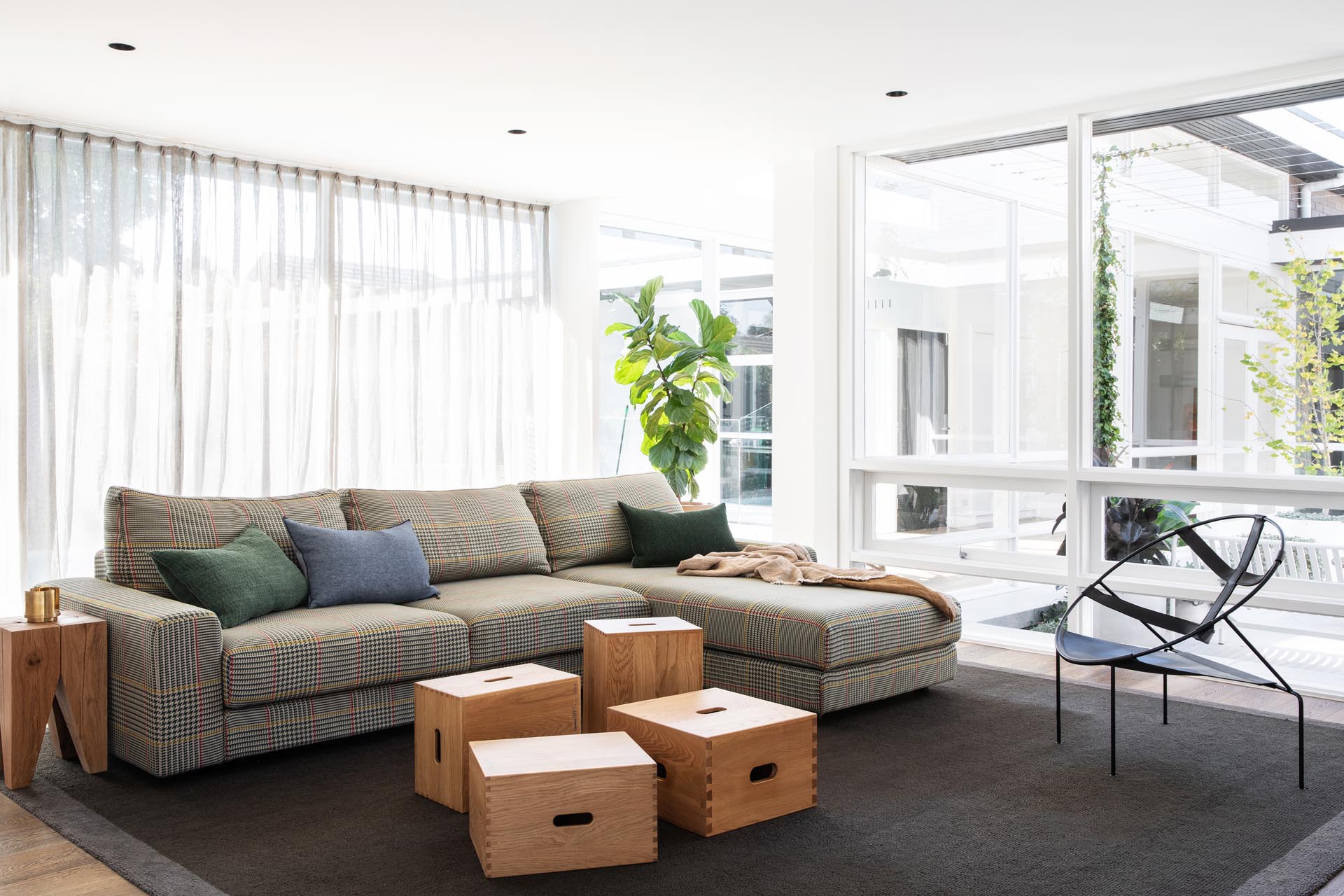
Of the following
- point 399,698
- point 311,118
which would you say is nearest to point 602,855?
point 399,698

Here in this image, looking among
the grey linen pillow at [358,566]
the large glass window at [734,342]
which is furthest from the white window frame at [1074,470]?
the grey linen pillow at [358,566]

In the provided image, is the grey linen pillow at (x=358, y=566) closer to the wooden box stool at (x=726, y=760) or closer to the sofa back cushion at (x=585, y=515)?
the sofa back cushion at (x=585, y=515)

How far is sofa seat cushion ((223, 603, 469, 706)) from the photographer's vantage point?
3402 millimetres

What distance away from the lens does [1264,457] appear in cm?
459

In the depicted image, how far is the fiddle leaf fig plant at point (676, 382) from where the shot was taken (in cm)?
676

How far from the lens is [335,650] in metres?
3.58

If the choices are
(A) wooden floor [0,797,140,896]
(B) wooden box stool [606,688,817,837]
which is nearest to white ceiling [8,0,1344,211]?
(B) wooden box stool [606,688,817,837]

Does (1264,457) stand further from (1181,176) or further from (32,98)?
(32,98)

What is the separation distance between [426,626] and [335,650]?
0.34 m

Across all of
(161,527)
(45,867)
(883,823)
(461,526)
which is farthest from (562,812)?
(461,526)

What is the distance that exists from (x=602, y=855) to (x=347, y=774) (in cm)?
109

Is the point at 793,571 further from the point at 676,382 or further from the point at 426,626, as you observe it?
the point at 676,382

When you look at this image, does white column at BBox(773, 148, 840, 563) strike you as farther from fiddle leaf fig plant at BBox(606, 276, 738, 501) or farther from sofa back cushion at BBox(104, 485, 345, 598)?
sofa back cushion at BBox(104, 485, 345, 598)

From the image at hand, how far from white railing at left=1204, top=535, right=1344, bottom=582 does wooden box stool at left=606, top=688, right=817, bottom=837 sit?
232 cm
